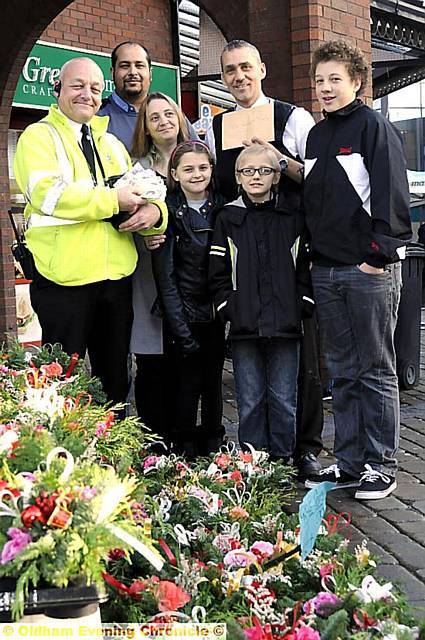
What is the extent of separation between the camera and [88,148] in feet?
15.0

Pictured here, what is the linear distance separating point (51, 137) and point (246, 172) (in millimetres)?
949

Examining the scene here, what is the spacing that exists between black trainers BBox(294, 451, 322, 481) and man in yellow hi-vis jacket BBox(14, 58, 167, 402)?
4.02 feet

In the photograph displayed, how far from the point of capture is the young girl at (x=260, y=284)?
15.2ft

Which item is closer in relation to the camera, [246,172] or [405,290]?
[246,172]

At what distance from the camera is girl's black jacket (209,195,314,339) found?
182 inches

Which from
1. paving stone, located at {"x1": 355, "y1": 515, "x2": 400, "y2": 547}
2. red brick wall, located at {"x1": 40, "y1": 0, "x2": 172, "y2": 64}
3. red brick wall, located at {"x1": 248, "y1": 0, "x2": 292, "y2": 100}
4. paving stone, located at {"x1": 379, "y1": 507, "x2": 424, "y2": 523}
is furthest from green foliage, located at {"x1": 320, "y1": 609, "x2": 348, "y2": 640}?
red brick wall, located at {"x1": 40, "y1": 0, "x2": 172, "y2": 64}

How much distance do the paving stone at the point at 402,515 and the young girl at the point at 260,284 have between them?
2.09 feet

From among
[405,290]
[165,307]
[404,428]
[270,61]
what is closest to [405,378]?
[405,290]

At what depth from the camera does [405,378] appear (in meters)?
7.59

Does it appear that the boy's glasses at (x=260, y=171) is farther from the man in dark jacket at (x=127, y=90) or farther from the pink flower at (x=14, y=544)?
the pink flower at (x=14, y=544)

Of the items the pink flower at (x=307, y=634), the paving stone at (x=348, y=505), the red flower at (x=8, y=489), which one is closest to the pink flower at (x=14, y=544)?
the red flower at (x=8, y=489)

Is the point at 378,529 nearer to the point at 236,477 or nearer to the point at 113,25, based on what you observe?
the point at 236,477

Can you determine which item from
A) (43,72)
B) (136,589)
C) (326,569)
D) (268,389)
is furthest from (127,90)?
(43,72)

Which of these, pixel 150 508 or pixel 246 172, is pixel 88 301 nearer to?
pixel 246 172
